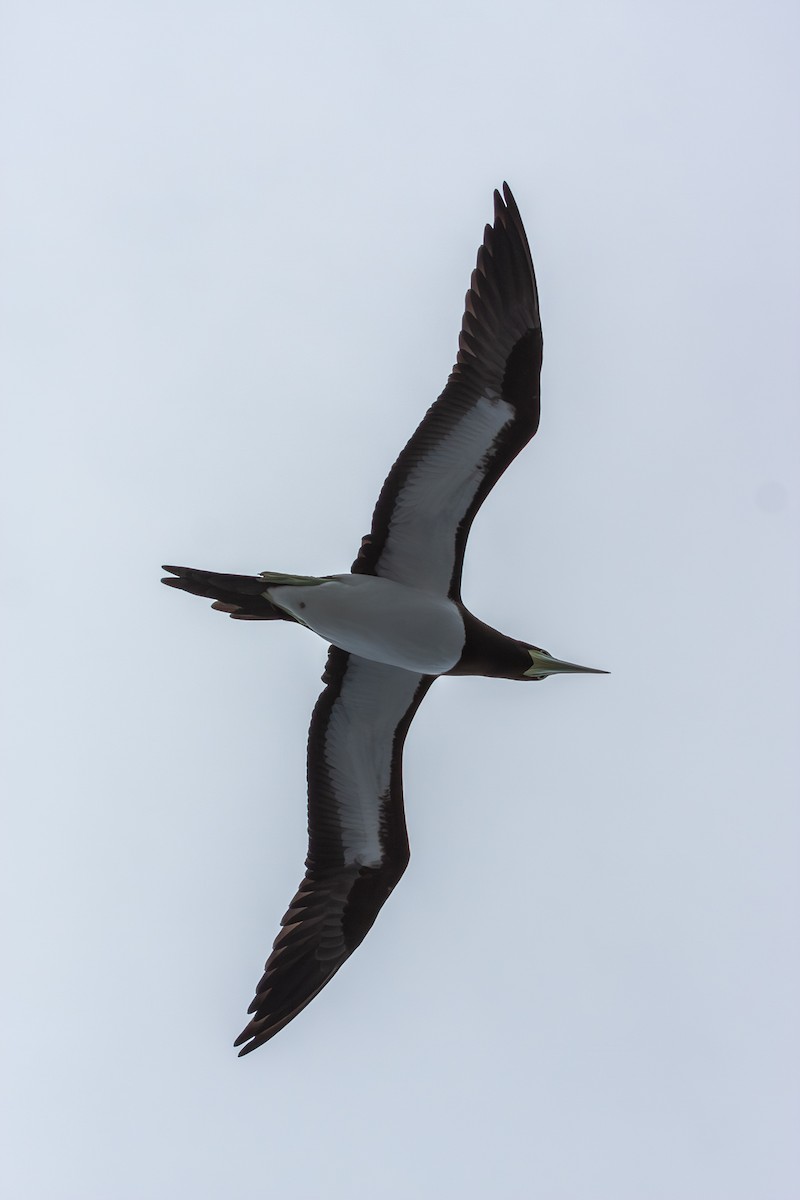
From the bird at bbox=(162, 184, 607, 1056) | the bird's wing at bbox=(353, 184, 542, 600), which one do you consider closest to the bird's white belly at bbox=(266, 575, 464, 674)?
the bird at bbox=(162, 184, 607, 1056)

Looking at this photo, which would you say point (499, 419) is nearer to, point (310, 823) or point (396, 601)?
point (396, 601)

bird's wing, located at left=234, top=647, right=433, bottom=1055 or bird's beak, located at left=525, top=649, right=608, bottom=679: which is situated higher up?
bird's beak, located at left=525, top=649, right=608, bottom=679

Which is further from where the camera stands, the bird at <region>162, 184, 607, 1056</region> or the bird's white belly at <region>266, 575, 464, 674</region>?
the bird's white belly at <region>266, 575, 464, 674</region>

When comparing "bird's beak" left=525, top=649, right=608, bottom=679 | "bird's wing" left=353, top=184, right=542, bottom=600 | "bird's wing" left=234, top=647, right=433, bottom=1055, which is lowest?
"bird's wing" left=234, top=647, right=433, bottom=1055

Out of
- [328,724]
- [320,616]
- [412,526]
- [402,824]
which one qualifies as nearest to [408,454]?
[412,526]

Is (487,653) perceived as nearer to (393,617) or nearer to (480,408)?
(393,617)

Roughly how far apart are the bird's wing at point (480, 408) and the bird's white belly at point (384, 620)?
1.70ft

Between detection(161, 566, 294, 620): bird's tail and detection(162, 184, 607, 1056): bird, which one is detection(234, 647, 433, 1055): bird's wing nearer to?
detection(162, 184, 607, 1056): bird

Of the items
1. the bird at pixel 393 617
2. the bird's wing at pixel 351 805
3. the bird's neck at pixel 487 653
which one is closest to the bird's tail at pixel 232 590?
the bird at pixel 393 617

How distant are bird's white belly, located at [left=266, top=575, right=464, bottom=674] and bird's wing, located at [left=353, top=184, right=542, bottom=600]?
0.52m

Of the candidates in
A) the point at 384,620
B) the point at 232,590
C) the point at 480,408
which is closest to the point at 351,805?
the point at 384,620

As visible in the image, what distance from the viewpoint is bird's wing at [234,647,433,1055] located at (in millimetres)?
Result: 11312

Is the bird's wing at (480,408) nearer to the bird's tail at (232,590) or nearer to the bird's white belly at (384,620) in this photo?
the bird's white belly at (384,620)

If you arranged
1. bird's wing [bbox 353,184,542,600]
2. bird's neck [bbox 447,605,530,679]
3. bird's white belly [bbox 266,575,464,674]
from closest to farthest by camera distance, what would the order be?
bird's wing [bbox 353,184,542,600], bird's white belly [bbox 266,575,464,674], bird's neck [bbox 447,605,530,679]
